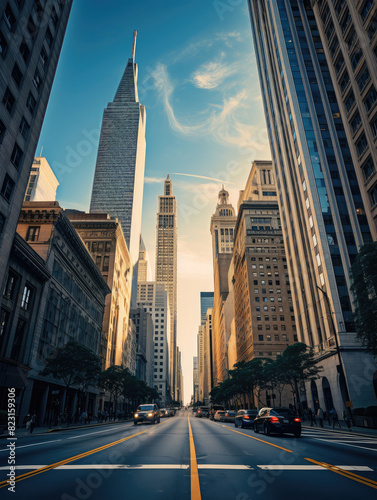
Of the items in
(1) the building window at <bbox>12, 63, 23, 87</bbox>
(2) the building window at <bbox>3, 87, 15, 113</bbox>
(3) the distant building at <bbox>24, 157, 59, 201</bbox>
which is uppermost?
(3) the distant building at <bbox>24, 157, 59, 201</bbox>

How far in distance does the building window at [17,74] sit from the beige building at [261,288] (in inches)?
3101

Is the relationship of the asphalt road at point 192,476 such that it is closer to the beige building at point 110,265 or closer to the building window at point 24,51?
the building window at point 24,51

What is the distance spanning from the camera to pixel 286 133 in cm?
6856

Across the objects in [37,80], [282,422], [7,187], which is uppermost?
[37,80]

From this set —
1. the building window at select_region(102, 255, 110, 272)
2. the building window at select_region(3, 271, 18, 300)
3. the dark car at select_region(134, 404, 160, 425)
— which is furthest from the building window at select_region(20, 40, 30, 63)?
the building window at select_region(102, 255, 110, 272)

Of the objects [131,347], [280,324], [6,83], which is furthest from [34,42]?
[131,347]

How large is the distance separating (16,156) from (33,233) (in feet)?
40.0

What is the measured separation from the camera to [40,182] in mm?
148500

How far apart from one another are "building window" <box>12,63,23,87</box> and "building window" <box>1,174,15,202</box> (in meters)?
9.48

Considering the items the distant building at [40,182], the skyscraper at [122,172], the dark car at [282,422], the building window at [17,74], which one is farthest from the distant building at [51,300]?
the distant building at [40,182]

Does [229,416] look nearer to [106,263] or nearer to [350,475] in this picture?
[350,475]

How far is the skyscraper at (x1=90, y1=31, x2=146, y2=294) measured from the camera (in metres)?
158

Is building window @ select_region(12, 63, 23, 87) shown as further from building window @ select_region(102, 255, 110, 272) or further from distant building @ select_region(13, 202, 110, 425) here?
building window @ select_region(102, 255, 110, 272)

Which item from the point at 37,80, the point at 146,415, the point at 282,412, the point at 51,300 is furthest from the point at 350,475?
the point at 37,80
